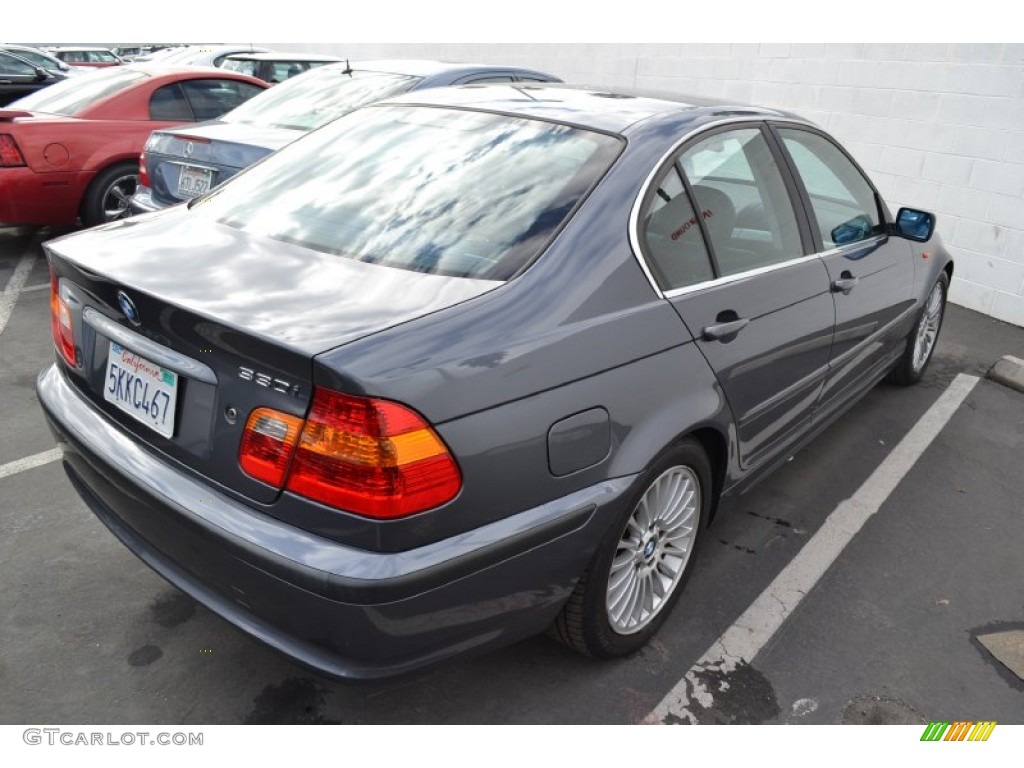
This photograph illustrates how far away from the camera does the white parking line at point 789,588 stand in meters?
2.47

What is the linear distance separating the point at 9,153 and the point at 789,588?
20.2 ft

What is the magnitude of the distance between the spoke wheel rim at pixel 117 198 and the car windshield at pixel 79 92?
1.98ft

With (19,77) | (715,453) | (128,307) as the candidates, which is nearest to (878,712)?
(715,453)

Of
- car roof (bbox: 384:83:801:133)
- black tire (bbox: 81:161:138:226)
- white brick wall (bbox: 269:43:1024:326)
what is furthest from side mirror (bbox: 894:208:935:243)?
black tire (bbox: 81:161:138:226)

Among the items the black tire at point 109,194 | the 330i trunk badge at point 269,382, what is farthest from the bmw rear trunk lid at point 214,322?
the black tire at point 109,194

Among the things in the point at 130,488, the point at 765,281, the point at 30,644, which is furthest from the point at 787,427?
the point at 30,644

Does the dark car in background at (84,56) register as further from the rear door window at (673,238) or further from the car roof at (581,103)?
the rear door window at (673,238)

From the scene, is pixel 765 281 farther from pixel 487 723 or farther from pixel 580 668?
pixel 487 723

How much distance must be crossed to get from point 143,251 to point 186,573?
88 cm

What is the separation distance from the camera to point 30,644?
2.52 metres

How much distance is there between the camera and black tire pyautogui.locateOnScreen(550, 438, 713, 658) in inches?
89.7

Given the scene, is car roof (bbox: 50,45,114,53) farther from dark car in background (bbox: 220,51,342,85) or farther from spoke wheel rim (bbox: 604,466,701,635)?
spoke wheel rim (bbox: 604,466,701,635)

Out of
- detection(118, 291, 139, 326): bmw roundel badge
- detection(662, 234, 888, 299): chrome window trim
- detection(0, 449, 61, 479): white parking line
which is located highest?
detection(662, 234, 888, 299): chrome window trim

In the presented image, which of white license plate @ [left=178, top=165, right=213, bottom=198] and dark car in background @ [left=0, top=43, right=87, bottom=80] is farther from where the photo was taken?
dark car in background @ [left=0, top=43, right=87, bottom=80]
